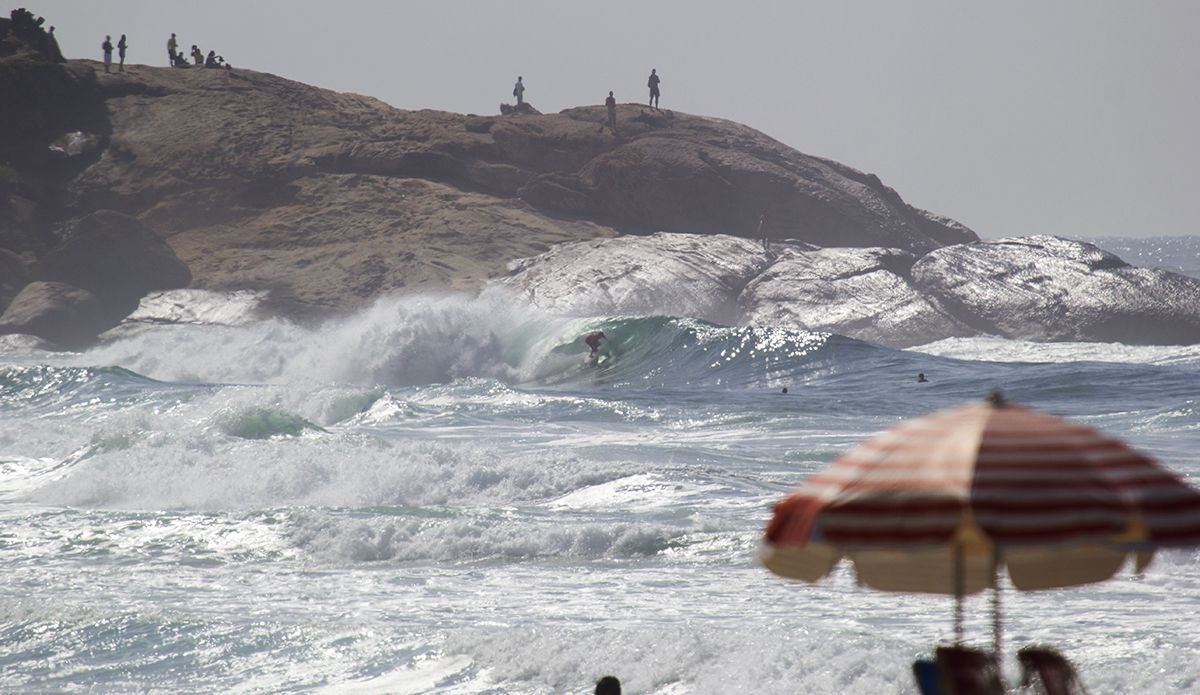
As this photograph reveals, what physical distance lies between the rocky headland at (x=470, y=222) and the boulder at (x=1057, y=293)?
0.26ft

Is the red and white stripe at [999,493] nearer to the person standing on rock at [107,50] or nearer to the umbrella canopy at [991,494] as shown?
the umbrella canopy at [991,494]

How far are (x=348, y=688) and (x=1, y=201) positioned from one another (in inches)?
1830

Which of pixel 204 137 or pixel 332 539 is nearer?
pixel 332 539

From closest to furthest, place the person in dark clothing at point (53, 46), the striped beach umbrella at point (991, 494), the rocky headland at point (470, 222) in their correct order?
the striped beach umbrella at point (991, 494) → the rocky headland at point (470, 222) → the person in dark clothing at point (53, 46)

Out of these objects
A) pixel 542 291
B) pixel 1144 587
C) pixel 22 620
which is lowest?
pixel 22 620

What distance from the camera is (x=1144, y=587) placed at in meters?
6.76

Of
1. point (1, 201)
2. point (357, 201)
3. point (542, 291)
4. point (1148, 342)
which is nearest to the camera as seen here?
point (1148, 342)

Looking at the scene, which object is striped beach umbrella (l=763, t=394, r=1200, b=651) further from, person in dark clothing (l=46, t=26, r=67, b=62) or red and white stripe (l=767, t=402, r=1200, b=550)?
person in dark clothing (l=46, t=26, r=67, b=62)

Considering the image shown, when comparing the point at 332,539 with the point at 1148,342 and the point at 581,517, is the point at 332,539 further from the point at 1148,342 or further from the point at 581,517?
the point at 1148,342

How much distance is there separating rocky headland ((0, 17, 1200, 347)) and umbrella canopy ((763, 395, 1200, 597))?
33375mm

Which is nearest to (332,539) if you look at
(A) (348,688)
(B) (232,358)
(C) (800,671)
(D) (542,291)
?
(A) (348,688)

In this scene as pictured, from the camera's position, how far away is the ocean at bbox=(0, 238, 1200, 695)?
5.68 meters

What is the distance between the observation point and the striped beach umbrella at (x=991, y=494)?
6.26 feet

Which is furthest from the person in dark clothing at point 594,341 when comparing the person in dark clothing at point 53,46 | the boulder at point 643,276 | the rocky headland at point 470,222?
the person in dark clothing at point 53,46
